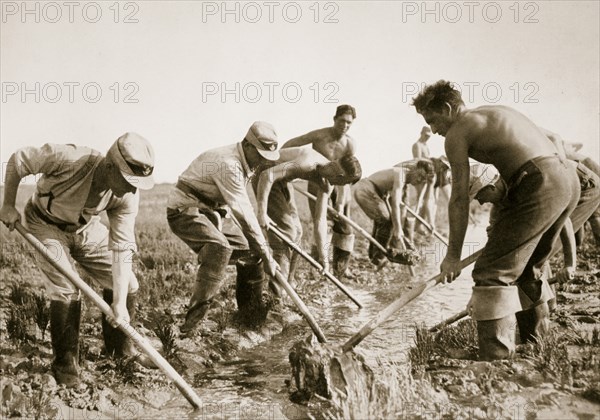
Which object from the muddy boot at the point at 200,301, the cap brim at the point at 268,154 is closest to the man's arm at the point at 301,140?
the cap brim at the point at 268,154

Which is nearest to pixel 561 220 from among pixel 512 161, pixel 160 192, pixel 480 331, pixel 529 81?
pixel 512 161

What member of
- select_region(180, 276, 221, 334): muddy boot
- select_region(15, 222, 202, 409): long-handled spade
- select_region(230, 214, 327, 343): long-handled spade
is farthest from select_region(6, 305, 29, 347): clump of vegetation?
select_region(230, 214, 327, 343): long-handled spade

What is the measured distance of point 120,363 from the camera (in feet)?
11.9

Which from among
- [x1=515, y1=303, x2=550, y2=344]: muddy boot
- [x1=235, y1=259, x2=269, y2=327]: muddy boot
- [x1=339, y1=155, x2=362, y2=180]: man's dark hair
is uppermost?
[x1=339, y1=155, x2=362, y2=180]: man's dark hair

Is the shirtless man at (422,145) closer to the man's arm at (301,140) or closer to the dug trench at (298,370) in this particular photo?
→ the man's arm at (301,140)

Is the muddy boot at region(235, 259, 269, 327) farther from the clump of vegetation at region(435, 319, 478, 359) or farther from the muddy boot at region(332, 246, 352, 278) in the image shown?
the muddy boot at region(332, 246, 352, 278)

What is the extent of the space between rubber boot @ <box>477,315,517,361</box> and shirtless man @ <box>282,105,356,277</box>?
3.38 m

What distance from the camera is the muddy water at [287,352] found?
337 cm

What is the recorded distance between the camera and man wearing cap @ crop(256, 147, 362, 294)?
16.3 ft

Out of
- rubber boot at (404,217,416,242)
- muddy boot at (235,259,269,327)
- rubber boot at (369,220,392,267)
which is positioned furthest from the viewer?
rubber boot at (404,217,416,242)

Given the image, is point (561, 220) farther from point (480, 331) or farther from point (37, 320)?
point (37, 320)

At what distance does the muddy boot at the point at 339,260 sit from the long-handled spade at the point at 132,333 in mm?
3847

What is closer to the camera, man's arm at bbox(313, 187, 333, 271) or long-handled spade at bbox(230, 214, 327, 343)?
long-handled spade at bbox(230, 214, 327, 343)

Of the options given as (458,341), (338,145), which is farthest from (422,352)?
(338,145)
